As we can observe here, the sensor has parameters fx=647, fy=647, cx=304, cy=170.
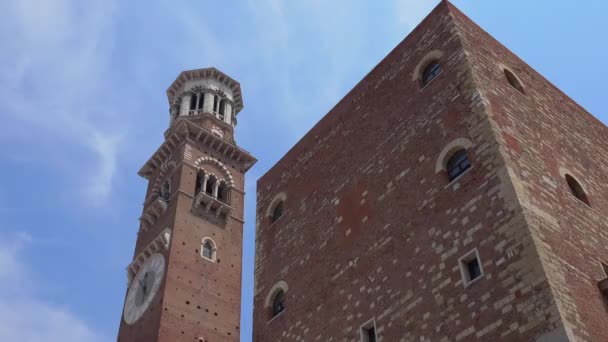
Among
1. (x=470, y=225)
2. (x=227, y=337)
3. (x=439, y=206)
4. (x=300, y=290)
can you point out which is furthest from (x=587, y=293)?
(x=227, y=337)

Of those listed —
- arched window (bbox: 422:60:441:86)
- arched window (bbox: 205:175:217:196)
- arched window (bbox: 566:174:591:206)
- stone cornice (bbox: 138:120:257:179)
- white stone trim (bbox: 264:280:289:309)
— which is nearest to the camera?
arched window (bbox: 566:174:591:206)

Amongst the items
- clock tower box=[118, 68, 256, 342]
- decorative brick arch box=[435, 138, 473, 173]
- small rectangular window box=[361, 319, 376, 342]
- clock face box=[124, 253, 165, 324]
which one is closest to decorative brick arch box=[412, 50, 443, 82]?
decorative brick arch box=[435, 138, 473, 173]

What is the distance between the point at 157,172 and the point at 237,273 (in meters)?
8.30

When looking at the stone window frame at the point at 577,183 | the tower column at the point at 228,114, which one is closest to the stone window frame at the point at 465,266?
the stone window frame at the point at 577,183

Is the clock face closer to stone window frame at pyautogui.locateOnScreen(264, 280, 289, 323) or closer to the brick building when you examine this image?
the brick building

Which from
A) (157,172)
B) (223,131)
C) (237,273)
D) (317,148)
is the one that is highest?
(223,131)

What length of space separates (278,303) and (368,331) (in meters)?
3.82

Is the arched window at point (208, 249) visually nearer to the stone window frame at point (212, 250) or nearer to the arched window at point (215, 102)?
the stone window frame at point (212, 250)

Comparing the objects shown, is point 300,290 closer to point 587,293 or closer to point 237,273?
point 587,293

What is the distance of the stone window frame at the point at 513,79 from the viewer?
14219mm

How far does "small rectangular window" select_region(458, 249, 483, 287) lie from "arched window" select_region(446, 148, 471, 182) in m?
1.75

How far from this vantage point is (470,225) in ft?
36.1

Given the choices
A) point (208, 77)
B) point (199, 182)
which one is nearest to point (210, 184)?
point (199, 182)

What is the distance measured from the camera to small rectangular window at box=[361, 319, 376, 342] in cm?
1216
